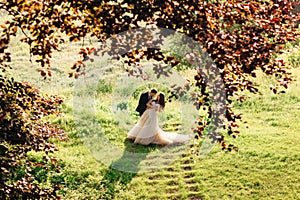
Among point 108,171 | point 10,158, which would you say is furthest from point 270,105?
point 10,158

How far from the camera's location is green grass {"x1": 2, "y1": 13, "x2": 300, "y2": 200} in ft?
39.2

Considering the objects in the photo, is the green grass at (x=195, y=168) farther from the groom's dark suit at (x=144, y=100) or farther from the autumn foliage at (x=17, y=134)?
the autumn foliage at (x=17, y=134)

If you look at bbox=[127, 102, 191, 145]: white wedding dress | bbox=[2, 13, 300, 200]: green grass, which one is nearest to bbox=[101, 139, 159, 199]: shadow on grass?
bbox=[2, 13, 300, 200]: green grass

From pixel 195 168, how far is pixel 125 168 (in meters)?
1.85

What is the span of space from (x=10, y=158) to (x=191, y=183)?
5.79 m

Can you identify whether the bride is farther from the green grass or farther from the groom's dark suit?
the green grass

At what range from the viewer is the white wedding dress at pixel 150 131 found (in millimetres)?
14000

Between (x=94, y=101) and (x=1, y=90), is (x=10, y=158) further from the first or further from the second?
(x=94, y=101)

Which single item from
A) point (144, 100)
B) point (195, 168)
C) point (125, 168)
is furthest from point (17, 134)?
point (144, 100)

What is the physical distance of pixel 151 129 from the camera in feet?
46.1

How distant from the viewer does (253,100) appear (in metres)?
17.8

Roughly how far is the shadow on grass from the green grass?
0.02m

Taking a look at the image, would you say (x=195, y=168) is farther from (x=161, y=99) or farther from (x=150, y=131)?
(x=161, y=99)

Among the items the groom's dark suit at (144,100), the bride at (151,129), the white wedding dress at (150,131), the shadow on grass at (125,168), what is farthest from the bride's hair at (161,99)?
the shadow on grass at (125,168)
